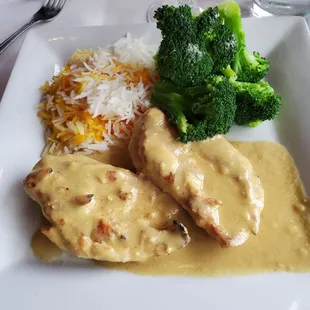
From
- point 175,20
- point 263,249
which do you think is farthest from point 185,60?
point 263,249

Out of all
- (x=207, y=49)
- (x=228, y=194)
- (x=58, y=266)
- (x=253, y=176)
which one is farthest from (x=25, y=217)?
(x=207, y=49)

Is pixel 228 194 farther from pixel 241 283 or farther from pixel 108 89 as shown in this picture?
pixel 108 89

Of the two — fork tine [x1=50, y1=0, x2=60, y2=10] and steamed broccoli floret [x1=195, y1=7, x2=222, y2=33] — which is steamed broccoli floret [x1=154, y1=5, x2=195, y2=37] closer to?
steamed broccoli floret [x1=195, y1=7, x2=222, y2=33]

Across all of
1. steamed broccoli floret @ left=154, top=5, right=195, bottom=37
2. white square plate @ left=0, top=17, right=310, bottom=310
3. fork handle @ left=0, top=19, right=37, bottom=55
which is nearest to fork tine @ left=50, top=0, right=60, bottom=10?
fork handle @ left=0, top=19, right=37, bottom=55

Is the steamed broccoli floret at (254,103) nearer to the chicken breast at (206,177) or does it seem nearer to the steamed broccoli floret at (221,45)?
the steamed broccoli floret at (221,45)

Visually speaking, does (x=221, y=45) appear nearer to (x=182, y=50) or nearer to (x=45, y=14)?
(x=182, y=50)

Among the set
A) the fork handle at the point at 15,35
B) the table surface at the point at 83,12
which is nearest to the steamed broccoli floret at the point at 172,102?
the table surface at the point at 83,12
